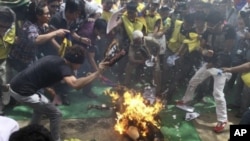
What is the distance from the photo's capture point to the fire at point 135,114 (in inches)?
270

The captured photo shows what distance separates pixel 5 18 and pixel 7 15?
3.3 inches

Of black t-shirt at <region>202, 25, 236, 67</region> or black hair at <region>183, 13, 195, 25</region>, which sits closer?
black t-shirt at <region>202, 25, 236, 67</region>

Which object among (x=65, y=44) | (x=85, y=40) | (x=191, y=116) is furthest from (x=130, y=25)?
(x=191, y=116)

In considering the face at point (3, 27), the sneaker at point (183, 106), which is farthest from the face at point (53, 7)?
the sneaker at point (183, 106)

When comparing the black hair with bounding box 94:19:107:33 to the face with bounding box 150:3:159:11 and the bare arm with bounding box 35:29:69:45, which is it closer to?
the bare arm with bounding box 35:29:69:45

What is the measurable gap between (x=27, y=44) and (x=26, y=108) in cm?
171

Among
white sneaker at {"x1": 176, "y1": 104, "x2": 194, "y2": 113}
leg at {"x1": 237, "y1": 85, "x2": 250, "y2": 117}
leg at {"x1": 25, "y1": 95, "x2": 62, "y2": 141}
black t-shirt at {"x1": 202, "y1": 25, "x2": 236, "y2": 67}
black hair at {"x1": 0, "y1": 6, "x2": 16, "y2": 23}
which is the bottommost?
white sneaker at {"x1": 176, "y1": 104, "x2": 194, "y2": 113}

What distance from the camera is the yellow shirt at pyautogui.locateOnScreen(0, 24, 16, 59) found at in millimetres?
7211

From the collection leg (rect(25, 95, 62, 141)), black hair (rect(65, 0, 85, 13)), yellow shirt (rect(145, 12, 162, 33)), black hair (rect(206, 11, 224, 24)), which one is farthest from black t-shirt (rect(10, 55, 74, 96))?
black hair (rect(206, 11, 224, 24))

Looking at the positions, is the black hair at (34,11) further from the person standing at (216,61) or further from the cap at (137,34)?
the person standing at (216,61)

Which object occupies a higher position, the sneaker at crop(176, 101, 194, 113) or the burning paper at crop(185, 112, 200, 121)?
the sneaker at crop(176, 101, 194, 113)

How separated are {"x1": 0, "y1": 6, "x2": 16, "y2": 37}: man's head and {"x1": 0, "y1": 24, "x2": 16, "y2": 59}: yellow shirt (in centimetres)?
9

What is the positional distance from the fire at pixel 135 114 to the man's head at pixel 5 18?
294 centimetres

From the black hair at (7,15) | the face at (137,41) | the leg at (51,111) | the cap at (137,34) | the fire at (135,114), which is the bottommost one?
the fire at (135,114)
